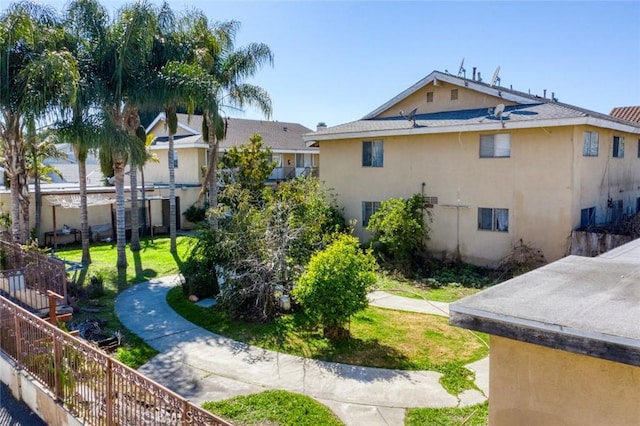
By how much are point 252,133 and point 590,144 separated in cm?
2337

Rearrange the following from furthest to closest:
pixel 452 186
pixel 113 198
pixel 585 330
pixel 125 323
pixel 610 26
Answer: pixel 113 198 < pixel 452 186 < pixel 610 26 < pixel 125 323 < pixel 585 330

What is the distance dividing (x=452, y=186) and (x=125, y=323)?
40.1ft

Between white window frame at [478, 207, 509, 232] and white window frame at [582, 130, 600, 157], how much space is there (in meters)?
3.22

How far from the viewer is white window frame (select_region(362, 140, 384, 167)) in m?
19.4

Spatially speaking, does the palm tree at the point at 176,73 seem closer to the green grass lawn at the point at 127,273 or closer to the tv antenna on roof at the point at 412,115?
the green grass lawn at the point at 127,273

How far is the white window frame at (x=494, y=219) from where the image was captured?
646 inches

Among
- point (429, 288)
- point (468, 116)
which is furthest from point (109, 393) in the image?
point (468, 116)

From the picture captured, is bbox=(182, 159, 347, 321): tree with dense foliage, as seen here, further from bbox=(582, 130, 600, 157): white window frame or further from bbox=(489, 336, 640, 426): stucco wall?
bbox=(582, 130, 600, 157): white window frame

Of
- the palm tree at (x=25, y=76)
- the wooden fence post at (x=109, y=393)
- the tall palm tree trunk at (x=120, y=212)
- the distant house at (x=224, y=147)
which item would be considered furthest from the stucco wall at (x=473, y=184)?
the wooden fence post at (x=109, y=393)

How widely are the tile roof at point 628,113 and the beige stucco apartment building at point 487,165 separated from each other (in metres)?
7.33

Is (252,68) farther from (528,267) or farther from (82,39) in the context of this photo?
(528,267)

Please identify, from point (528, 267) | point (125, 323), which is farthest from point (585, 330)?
point (528, 267)

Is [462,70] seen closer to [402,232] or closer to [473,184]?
[473,184]

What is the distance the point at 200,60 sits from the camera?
57.7 ft
